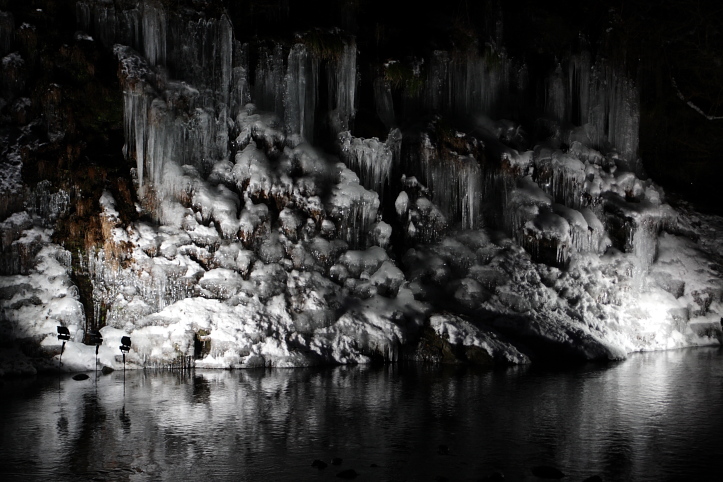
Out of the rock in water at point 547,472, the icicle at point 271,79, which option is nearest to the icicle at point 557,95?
the icicle at point 271,79

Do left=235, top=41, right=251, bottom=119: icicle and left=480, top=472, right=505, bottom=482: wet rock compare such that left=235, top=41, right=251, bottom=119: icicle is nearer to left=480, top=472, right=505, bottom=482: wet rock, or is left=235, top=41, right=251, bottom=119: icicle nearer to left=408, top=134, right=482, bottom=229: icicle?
left=408, top=134, right=482, bottom=229: icicle

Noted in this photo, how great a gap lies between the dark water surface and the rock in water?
0.11m

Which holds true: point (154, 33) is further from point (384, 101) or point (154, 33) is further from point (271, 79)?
point (384, 101)

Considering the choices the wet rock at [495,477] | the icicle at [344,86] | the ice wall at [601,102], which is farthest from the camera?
the ice wall at [601,102]

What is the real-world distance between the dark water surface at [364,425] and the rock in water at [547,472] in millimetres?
111

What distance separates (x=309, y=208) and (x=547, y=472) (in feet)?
43.7

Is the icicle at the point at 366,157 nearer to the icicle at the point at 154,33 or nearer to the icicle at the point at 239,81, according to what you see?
the icicle at the point at 239,81

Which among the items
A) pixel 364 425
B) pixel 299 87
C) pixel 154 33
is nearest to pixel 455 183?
pixel 299 87

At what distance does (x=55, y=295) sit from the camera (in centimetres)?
1830

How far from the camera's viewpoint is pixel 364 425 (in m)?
11.7

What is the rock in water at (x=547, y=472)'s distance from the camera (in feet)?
29.0

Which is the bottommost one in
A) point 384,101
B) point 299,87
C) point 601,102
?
point 299,87

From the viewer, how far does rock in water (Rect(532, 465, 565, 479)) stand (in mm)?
8836

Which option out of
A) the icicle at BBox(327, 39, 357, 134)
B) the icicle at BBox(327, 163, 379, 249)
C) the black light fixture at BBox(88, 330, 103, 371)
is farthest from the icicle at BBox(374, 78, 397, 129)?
the black light fixture at BBox(88, 330, 103, 371)
